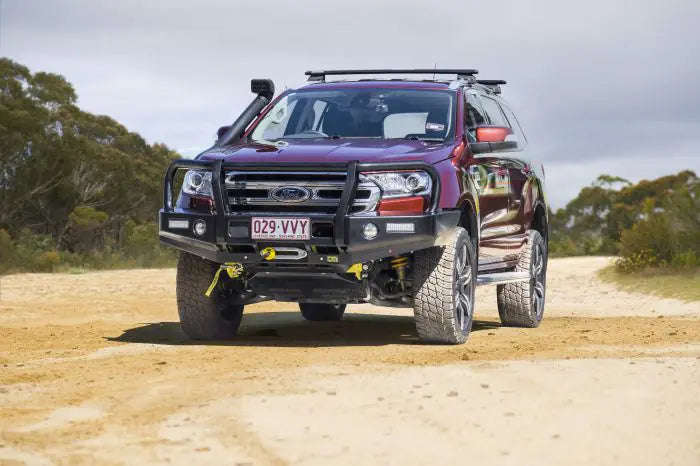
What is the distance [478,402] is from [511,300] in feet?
20.8

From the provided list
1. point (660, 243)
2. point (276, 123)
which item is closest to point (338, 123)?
point (276, 123)

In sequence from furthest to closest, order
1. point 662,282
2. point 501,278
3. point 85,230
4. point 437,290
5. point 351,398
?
point 85,230, point 662,282, point 501,278, point 437,290, point 351,398

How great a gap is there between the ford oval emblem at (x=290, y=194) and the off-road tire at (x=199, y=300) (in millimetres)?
1128

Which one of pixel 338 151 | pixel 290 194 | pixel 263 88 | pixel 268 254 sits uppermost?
pixel 263 88

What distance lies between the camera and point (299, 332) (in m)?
11.9

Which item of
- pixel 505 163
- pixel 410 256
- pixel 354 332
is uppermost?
pixel 505 163

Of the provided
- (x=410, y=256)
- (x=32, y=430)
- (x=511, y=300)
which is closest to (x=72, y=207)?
(x=511, y=300)

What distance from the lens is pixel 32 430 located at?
6.16 meters

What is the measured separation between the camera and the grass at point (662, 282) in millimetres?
17859

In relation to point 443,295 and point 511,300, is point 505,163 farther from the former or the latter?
point 443,295

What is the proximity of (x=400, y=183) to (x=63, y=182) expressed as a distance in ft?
91.2

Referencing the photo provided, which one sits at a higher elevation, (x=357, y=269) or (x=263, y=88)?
(x=263, y=88)

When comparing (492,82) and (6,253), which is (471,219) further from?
(6,253)

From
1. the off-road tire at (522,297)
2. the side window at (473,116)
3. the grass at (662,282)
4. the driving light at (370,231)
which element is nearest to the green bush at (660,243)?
the grass at (662,282)
